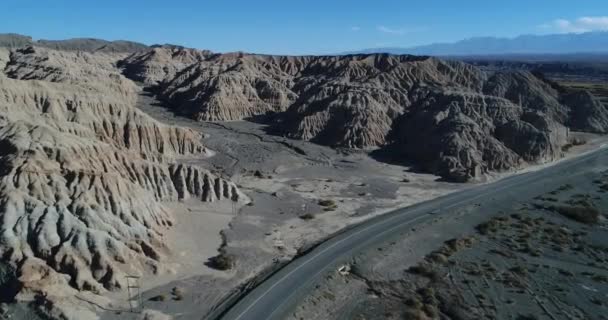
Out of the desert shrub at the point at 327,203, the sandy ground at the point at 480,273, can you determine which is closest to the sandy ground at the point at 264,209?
the desert shrub at the point at 327,203

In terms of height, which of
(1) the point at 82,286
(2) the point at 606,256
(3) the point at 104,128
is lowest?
(2) the point at 606,256

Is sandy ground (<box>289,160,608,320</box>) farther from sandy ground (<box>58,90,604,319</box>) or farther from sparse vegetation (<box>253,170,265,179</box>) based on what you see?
sparse vegetation (<box>253,170,265,179</box>)

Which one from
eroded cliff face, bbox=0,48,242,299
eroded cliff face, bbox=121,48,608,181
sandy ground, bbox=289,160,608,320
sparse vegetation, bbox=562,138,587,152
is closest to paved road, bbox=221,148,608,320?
sandy ground, bbox=289,160,608,320

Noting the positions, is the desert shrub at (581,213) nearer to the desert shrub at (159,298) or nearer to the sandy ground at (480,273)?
the sandy ground at (480,273)

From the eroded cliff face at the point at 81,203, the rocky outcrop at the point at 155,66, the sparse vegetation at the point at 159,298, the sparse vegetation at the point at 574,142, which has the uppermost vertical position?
the rocky outcrop at the point at 155,66

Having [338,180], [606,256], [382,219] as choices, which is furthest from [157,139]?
[606,256]

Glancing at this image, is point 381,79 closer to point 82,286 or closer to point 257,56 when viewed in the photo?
point 257,56
